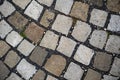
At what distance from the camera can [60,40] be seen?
369cm

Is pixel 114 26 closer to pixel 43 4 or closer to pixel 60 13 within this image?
pixel 60 13

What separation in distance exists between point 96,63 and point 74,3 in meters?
0.78

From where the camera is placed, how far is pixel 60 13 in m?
3.74

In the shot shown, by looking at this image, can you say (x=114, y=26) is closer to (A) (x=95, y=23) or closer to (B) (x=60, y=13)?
(A) (x=95, y=23)

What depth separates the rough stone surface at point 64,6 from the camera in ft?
12.3

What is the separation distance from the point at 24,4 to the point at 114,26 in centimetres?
115

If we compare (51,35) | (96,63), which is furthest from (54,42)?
(96,63)

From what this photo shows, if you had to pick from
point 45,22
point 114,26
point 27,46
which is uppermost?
point 114,26

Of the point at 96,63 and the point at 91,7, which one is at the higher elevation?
the point at 91,7

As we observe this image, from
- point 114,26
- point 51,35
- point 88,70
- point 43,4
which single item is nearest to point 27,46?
point 51,35

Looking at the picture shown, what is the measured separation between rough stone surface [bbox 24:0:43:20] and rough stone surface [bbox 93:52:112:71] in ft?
2.89

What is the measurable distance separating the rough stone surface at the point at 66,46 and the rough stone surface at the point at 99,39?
24 cm

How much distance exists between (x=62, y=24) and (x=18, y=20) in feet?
1.82

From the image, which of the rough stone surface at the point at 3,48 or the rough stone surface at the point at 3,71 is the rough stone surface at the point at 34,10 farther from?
the rough stone surface at the point at 3,71
